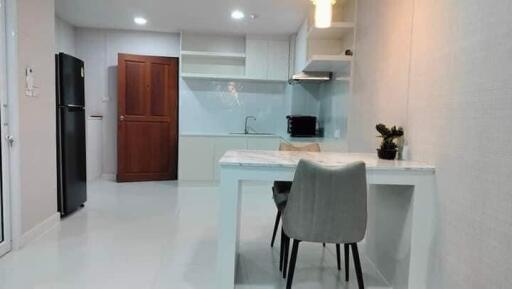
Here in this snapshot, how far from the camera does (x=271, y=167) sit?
204 centimetres

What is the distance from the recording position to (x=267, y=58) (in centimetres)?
582

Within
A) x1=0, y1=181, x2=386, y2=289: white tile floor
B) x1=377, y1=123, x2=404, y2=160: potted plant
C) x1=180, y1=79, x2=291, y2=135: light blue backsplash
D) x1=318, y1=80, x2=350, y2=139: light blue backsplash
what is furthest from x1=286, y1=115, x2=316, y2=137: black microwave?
x1=377, y1=123, x2=404, y2=160: potted plant

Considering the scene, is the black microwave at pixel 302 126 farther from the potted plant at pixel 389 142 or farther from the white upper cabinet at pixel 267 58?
the potted plant at pixel 389 142

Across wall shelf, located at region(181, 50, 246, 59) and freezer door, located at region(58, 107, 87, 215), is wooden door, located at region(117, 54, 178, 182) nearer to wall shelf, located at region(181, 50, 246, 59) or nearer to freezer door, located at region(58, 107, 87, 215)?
wall shelf, located at region(181, 50, 246, 59)

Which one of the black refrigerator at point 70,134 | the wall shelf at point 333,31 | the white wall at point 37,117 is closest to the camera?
the white wall at point 37,117

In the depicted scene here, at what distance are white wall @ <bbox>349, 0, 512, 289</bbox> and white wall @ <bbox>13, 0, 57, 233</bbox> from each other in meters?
2.85

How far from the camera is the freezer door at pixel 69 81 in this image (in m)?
3.62

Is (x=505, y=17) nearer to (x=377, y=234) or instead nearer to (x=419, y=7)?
(x=419, y=7)

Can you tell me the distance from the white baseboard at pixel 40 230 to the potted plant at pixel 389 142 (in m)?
2.84

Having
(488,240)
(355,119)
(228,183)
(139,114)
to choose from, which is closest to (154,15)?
(139,114)

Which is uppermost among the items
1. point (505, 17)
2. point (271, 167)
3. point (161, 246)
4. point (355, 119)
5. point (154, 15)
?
point (154, 15)

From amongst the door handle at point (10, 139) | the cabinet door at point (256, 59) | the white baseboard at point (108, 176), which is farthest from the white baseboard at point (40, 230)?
the cabinet door at point (256, 59)

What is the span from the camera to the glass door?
2.71 m

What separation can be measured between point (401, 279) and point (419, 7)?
66.8 inches
